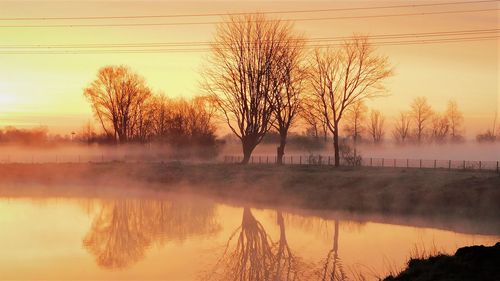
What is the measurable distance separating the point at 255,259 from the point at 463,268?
10.2 m

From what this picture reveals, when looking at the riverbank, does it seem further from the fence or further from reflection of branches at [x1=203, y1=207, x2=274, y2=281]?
reflection of branches at [x1=203, y1=207, x2=274, y2=281]

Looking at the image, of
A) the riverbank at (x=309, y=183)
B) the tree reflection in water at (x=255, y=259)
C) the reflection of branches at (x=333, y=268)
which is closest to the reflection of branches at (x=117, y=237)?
the tree reflection in water at (x=255, y=259)

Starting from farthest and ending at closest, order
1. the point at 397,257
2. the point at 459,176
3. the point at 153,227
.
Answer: the point at 459,176 < the point at 153,227 < the point at 397,257

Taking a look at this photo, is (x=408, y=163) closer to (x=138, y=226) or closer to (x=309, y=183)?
(x=309, y=183)

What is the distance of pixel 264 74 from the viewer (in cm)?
6556

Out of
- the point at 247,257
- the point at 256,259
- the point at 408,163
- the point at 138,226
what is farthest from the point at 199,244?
the point at 408,163

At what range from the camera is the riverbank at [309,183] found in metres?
36.9

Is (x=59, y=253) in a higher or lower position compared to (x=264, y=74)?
lower

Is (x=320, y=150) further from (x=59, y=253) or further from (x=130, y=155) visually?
(x=59, y=253)

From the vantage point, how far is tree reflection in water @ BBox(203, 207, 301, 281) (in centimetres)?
1960

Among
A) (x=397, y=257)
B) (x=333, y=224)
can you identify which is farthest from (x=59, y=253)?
(x=333, y=224)

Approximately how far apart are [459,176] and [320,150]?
73.9 meters

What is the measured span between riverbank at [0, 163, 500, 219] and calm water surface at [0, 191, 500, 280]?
5830 millimetres

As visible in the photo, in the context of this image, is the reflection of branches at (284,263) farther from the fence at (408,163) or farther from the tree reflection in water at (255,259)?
the fence at (408,163)
